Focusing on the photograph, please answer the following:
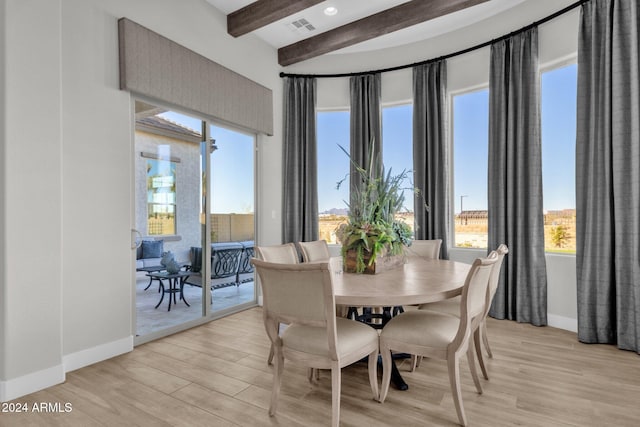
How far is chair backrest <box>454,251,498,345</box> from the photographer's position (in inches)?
72.7

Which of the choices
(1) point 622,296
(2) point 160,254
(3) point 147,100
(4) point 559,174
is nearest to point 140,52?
(3) point 147,100

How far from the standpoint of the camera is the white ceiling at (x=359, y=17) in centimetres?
384

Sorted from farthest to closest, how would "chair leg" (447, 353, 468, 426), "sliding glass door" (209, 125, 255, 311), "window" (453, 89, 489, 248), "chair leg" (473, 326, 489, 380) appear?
"window" (453, 89, 489, 248) < "sliding glass door" (209, 125, 255, 311) < "chair leg" (473, 326, 489, 380) < "chair leg" (447, 353, 468, 426)

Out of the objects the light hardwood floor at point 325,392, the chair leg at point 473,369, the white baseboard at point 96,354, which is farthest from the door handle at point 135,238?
the chair leg at point 473,369

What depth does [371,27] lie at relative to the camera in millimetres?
4059

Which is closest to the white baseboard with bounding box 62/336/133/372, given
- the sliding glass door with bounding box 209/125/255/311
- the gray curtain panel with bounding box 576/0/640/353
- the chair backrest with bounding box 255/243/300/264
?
the sliding glass door with bounding box 209/125/255/311

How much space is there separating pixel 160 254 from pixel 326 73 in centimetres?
334

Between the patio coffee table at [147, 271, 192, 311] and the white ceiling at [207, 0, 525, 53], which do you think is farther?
the white ceiling at [207, 0, 525, 53]

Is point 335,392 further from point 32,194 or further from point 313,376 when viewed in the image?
point 32,194

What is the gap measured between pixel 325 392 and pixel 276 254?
115cm

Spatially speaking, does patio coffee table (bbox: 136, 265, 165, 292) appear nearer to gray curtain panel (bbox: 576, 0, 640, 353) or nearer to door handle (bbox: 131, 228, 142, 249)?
door handle (bbox: 131, 228, 142, 249)

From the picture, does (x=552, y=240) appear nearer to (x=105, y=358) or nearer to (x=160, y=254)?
(x=160, y=254)

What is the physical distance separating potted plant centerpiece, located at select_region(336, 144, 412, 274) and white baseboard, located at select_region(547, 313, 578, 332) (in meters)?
2.09

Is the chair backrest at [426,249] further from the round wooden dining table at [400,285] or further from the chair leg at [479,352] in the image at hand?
the chair leg at [479,352]
